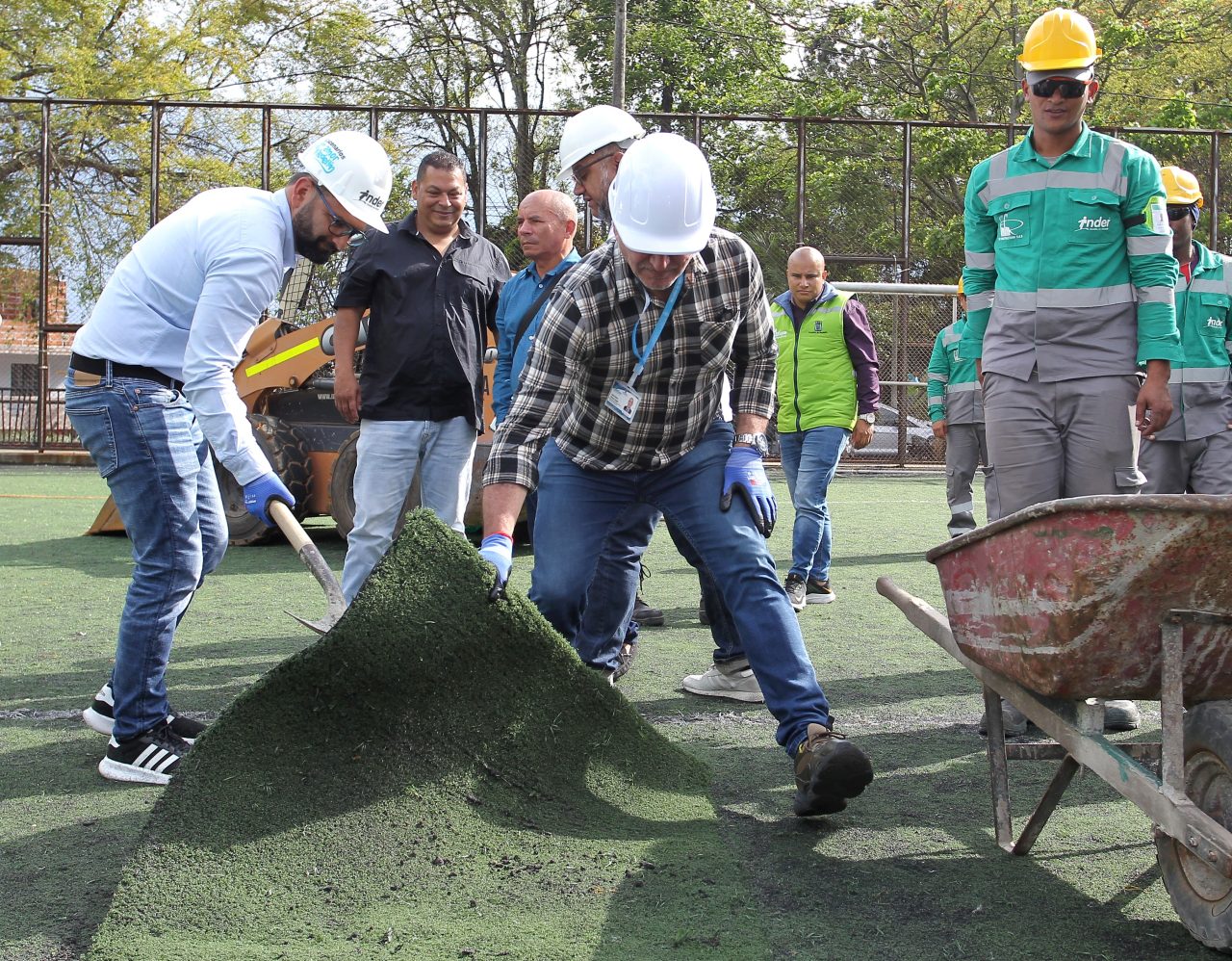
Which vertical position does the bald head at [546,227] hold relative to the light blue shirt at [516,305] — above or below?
above

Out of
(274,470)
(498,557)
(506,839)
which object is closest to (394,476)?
(498,557)

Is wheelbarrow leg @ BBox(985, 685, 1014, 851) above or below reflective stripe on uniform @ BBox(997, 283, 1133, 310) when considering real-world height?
below

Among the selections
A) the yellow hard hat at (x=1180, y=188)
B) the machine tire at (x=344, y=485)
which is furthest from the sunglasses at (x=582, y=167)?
the machine tire at (x=344, y=485)

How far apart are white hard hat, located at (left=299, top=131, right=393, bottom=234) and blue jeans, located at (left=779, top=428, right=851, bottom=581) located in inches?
129

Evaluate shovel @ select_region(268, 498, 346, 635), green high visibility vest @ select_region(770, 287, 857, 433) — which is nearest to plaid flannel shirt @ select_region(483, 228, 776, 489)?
shovel @ select_region(268, 498, 346, 635)

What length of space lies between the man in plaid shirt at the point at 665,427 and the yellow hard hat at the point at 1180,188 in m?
2.02

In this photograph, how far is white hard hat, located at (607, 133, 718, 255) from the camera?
10.3 ft

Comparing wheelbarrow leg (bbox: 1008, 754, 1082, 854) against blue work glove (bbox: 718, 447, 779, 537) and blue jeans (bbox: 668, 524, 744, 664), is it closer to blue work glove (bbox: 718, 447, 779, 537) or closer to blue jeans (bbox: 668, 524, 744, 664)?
blue work glove (bbox: 718, 447, 779, 537)

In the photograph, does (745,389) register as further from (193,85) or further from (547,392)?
(193,85)

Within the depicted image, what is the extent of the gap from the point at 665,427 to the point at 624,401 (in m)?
0.16

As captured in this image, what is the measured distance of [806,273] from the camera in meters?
6.70

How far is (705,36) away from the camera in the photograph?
28.1m

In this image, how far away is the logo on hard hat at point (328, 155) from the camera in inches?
145

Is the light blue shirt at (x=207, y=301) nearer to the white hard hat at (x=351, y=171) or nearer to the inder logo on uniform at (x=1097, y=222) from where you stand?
the white hard hat at (x=351, y=171)
